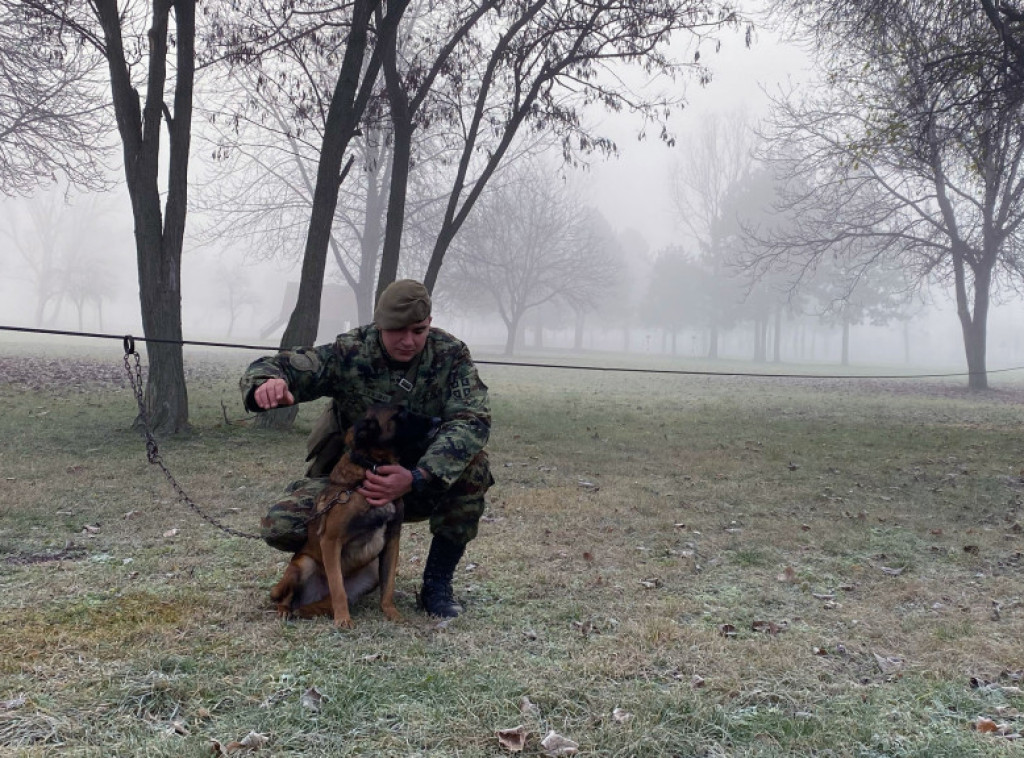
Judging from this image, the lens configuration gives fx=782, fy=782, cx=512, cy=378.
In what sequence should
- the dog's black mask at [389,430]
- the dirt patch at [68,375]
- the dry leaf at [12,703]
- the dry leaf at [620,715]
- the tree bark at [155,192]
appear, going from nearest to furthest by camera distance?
the dry leaf at [12,703], the dry leaf at [620,715], the dog's black mask at [389,430], the tree bark at [155,192], the dirt patch at [68,375]

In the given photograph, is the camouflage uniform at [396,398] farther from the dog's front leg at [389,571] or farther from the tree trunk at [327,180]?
the tree trunk at [327,180]

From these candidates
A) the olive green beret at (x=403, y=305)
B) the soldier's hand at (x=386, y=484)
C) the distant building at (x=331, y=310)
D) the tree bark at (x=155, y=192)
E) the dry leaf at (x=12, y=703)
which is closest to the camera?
the dry leaf at (x=12, y=703)

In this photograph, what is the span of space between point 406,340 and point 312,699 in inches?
64.9

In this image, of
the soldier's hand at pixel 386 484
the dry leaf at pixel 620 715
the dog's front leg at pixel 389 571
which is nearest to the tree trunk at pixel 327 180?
the dog's front leg at pixel 389 571

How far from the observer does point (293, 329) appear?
9.99m

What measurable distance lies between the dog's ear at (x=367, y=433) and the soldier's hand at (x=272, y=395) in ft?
1.04

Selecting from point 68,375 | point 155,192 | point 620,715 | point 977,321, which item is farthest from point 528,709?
point 977,321

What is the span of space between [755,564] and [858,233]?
861 inches

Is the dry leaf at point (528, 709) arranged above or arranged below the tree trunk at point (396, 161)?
below

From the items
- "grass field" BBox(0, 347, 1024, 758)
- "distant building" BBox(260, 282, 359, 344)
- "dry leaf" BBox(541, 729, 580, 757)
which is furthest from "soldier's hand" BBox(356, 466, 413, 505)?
"distant building" BBox(260, 282, 359, 344)

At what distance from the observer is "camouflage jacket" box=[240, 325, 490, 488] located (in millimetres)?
3777

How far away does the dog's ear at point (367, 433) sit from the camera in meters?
3.43

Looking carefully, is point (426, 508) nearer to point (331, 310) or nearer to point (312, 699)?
point (312, 699)

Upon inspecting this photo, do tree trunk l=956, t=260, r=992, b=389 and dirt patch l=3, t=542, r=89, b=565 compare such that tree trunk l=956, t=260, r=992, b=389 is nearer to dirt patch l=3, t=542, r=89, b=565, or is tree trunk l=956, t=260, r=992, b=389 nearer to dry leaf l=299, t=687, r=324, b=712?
dirt patch l=3, t=542, r=89, b=565
